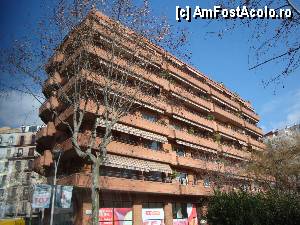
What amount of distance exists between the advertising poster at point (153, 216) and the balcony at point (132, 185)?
1.75 m

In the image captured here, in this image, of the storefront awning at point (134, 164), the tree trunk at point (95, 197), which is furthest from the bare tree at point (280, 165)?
the tree trunk at point (95, 197)

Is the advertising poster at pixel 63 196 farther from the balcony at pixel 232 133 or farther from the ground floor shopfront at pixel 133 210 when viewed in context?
the balcony at pixel 232 133

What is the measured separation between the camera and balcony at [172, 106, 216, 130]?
34156mm

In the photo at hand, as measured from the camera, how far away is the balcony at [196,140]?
3269 cm

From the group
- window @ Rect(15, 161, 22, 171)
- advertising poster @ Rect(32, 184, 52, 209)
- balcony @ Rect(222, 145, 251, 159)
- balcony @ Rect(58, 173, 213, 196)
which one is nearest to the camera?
advertising poster @ Rect(32, 184, 52, 209)

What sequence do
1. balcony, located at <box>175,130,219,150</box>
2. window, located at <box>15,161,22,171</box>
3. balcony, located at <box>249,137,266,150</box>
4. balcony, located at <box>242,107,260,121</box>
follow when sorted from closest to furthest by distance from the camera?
balcony, located at <box>175,130,219,150</box>, balcony, located at <box>249,137,266,150</box>, balcony, located at <box>242,107,260,121</box>, window, located at <box>15,161,22,171</box>

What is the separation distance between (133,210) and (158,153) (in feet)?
18.6

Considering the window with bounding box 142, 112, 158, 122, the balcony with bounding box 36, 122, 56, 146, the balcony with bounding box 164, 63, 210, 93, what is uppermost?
the balcony with bounding box 164, 63, 210, 93

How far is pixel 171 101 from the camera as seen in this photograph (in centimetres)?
3462

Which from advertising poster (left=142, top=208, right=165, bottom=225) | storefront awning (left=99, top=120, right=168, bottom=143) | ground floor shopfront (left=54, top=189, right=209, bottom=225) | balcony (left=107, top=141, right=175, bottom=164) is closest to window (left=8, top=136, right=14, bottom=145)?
ground floor shopfront (left=54, top=189, right=209, bottom=225)

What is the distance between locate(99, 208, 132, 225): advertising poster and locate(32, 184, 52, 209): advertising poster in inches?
199

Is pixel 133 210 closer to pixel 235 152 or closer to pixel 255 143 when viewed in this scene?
pixel 235 152

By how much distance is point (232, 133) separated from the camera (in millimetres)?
45125

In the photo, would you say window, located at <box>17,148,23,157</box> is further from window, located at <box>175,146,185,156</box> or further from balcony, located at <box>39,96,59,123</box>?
window, located at <box>175,146,185,156</box>
